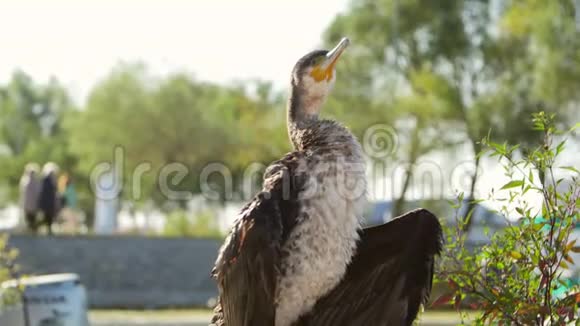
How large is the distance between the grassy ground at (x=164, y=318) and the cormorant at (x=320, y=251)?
9.30 metres

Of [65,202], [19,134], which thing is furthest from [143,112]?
[65,202]

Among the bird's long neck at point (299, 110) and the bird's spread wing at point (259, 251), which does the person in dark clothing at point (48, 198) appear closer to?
the bird's long neck at point (299, 110)

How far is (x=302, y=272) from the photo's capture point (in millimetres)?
5094

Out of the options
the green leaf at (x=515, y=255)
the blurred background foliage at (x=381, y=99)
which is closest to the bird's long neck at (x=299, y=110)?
the green leaf at (x=515, y=255)

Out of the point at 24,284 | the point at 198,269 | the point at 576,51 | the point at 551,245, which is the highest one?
the point at 576,51

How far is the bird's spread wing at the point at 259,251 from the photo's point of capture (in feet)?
16.2

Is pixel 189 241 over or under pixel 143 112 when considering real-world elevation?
under

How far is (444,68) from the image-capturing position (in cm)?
3666

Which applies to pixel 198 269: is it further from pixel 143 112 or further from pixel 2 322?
pixel 143 112

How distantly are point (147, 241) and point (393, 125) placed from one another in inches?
608

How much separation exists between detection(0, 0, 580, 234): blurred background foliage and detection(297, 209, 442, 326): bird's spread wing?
41.8 feet

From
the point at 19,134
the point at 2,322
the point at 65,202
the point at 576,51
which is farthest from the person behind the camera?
the point at 19,134

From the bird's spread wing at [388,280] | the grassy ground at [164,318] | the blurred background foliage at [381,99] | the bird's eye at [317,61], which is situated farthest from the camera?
the blurred background foliage at [381,99]

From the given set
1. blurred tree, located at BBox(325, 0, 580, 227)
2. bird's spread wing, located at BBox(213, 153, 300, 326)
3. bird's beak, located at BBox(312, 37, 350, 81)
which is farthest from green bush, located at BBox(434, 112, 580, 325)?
blurred tree, located at BBox(325, 0, 580, 227)
